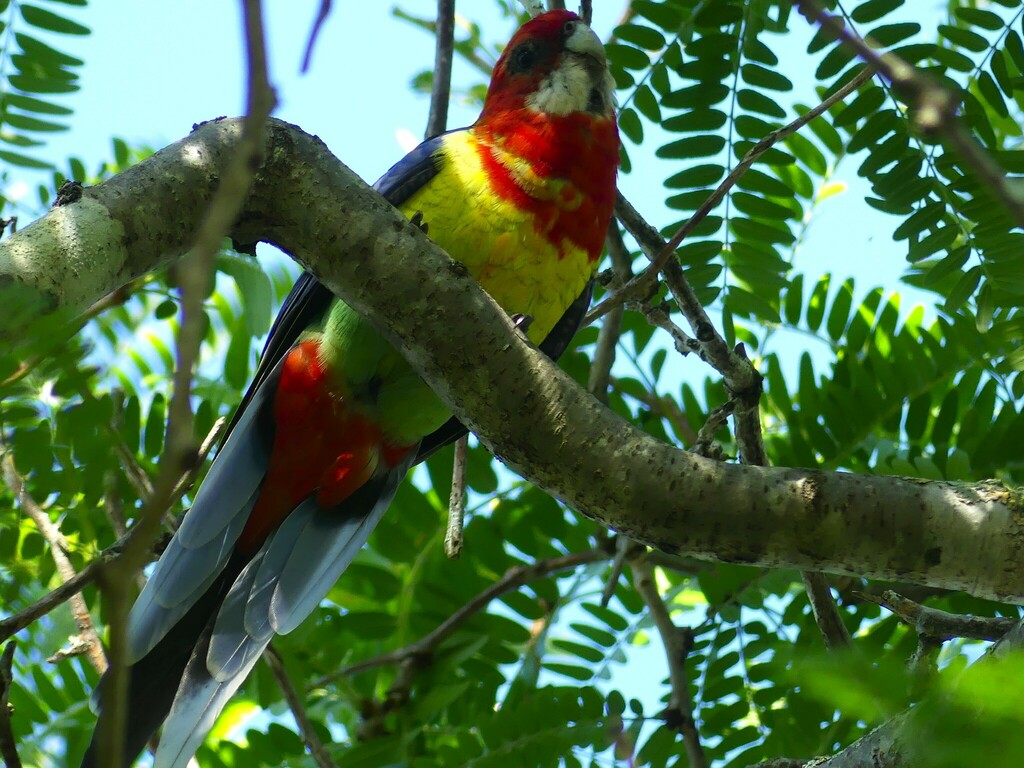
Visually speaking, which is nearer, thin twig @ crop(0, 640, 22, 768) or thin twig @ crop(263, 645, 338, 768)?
thin twig @ crop(0, 640, 22, 768)

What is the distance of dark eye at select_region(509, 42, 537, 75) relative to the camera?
9.04 ft

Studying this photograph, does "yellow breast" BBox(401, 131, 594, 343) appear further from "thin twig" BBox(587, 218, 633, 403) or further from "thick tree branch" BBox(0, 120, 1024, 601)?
"thick tree branch" BBox(0, 120, 1024, 601)

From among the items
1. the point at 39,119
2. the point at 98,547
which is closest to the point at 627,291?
the point at 98,547

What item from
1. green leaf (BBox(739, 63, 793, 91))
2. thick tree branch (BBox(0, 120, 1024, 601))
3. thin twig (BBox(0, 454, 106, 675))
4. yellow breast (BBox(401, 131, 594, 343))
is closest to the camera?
thick tree branch (BBox(0, 120, 1024, 601))

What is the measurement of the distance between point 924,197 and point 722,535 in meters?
1.08

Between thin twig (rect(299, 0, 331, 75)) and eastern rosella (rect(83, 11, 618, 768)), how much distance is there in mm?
1178

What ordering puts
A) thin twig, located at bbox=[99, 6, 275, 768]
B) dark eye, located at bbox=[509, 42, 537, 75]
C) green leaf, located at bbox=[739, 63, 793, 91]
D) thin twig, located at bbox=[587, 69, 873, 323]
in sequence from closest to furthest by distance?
thin twig, located at bbox=[99, 6, 275, 768] → thin twig, located at bbox=[587, 69, 873, 323] → green leaf, located at bbox=[739, 63, 793, 91] → dark eye, located at bbox=[509, 42, 537, 75]

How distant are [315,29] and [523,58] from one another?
1868 mm

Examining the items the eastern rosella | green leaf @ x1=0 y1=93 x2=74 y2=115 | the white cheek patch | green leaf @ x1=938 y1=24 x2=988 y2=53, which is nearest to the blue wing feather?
the eastern rosella

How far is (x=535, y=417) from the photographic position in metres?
1.69

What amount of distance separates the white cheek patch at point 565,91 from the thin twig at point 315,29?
5.36 ft

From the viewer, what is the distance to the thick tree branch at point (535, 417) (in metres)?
1.58

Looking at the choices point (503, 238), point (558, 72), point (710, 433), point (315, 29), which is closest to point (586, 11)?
point (558, 72)

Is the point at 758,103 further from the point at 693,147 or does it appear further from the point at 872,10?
the point at 872,10
